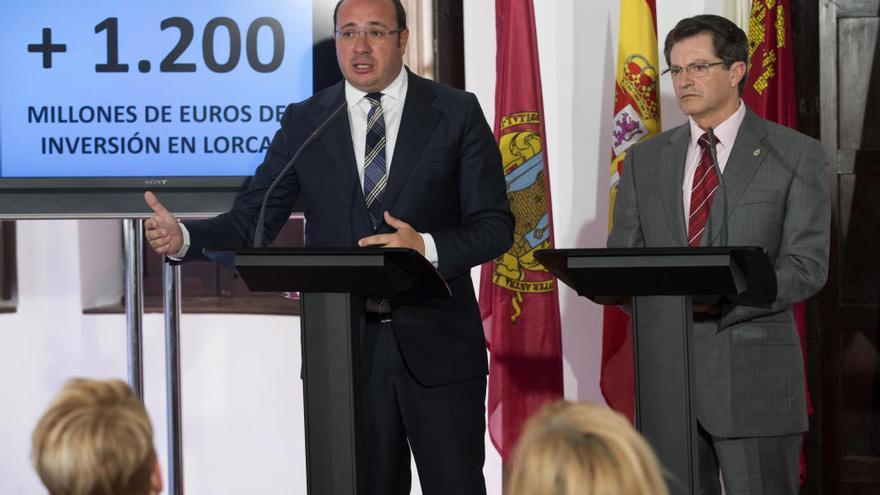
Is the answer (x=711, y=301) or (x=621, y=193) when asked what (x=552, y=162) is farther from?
(x=711, y=301)

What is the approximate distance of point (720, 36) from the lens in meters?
3.01

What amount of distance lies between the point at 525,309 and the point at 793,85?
1.20 meters

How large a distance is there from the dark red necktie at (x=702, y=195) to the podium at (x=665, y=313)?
0.60m

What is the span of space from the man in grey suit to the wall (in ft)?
4.71

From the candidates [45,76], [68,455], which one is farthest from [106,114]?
[68,455]

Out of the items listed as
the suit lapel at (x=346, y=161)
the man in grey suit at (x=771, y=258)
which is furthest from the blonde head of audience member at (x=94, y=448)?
the man in grey suit at (x=771, y=258)

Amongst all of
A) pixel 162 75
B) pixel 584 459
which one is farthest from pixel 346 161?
pixel 584 459

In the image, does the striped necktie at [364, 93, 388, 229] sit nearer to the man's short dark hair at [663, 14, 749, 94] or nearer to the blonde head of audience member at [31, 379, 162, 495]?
the man's short dark hair at [663, 14, 749, 94]

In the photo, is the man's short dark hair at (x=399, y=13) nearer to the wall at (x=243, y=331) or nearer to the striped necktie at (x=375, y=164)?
the striped necktie at (x=375, y=164)

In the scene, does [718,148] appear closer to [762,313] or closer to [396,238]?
[762,313]

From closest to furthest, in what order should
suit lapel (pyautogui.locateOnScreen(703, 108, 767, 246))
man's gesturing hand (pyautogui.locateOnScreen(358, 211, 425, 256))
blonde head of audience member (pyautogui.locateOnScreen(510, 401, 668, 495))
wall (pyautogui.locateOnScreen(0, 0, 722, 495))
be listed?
1. blonde head of audience member (pyautogui.locateOnScreen(510, 401, 668, 495))
2. man's gesturing hand (pyautogui.locateOnScreen(358, 211, 425, 256))
3. suit lapel (pyautogui.locateOnScreen(703, 108, 767, 246))
4. wall (pyautogui.locateOnScreen(0, 0, 722, 495))

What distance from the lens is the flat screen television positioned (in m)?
3.76

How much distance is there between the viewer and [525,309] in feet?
13.2

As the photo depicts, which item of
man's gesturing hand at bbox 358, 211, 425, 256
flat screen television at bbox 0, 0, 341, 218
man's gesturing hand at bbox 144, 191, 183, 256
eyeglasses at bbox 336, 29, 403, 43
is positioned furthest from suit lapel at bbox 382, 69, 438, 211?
flat screen television at bbox 0, 0, 341, 218
